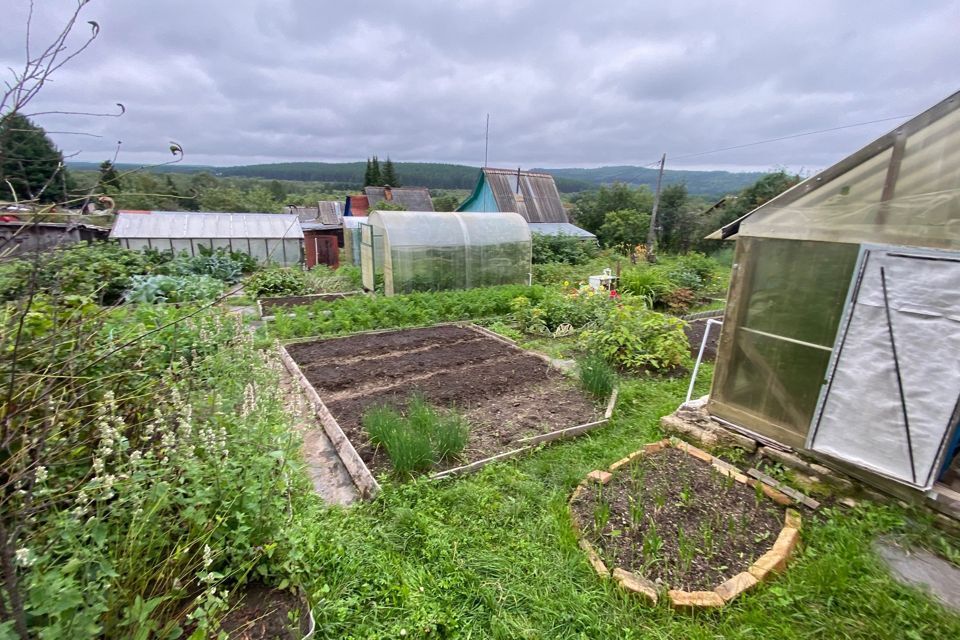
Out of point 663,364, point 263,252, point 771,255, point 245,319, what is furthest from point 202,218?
point 771,255

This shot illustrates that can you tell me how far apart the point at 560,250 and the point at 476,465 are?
1476cm

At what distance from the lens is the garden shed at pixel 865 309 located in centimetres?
272

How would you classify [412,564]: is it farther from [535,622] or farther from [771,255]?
[771,255]

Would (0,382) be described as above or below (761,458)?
above

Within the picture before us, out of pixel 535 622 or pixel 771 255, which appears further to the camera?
pixel 771 255

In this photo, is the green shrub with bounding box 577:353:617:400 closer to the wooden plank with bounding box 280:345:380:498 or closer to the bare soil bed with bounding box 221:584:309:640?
the wooden plank with bounding box 280:345:380:498

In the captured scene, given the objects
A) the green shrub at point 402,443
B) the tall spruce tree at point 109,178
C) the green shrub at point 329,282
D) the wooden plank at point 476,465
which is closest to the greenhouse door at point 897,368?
the wooden plank at point 476,465

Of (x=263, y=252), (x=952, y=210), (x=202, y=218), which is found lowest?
(x=263, y=252)

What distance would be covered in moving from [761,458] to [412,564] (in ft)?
10.2

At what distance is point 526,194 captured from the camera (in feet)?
73.6

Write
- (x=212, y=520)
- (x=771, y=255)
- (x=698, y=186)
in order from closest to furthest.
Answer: (x=212, y=520), (x=771, y=255), (x=698, y=186)

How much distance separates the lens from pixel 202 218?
16047mm

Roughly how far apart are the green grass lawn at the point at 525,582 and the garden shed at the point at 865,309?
568 mm

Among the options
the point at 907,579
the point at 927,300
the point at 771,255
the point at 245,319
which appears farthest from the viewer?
the point at 245,319
